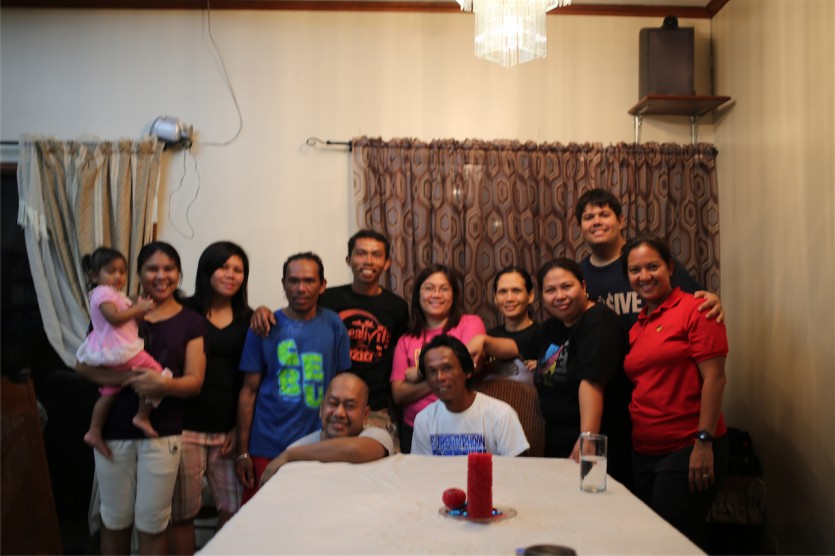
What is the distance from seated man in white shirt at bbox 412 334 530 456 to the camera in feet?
7.71

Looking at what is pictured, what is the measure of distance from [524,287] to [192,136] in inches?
87.9

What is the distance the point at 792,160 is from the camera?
3125 mm

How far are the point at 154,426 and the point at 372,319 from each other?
90 centimetres

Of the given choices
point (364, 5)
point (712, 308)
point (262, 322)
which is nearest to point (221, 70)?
point (364, 5)

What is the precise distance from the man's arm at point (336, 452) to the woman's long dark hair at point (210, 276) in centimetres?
82

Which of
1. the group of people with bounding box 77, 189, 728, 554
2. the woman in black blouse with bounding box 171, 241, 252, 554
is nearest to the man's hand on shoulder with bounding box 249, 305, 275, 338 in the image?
the group of people with bounding box 77, 189, 728, 554

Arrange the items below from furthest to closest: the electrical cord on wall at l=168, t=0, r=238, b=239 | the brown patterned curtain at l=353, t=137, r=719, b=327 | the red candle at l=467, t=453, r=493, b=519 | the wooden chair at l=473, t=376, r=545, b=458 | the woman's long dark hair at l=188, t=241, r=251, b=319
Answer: the electrical cord on wall at l=168, t=0, r=238, b=239 < the brown patterned curtain at l=353, t=137, r=719, b=327 < the woman's long dark hair at l=188, t=241, r=251, b=319 < the wooden chair at l=473, t=376, r=545, b=458 < the red candle at l=467, t=453, r=493, b=519

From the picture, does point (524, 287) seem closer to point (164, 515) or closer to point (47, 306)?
point (164, 515)

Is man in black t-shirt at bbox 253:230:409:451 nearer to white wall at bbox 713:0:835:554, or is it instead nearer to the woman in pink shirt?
the woman in pink shirt

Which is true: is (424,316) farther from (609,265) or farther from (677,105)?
(677,105)

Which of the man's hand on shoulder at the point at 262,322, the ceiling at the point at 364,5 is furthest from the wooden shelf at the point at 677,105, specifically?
the man's hand on shoulder at the point at 262,322

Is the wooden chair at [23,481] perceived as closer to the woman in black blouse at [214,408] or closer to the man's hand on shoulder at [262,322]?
the woman in black blouse at [214,408]

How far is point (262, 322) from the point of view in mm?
2619

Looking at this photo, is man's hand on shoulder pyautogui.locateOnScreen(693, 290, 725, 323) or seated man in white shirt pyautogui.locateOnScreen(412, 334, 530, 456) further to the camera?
seated man in white shirt pyautogui.locateOnScreen(412, 334, 530, 456)
